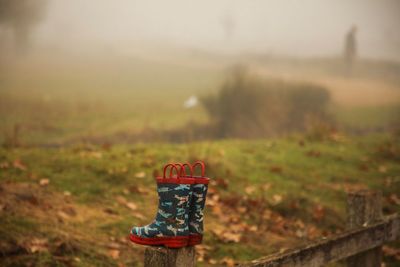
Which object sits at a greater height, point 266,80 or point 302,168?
point 266,80

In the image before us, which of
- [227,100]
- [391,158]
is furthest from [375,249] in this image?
[227,100]

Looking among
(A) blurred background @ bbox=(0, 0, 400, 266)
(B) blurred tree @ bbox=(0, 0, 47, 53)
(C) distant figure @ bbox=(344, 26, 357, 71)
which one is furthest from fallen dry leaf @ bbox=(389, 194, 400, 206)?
(C) distant figure @ bbox=(344, 26, 357, 71)

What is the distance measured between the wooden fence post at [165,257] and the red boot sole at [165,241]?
0.02 m

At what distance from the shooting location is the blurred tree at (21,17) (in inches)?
551

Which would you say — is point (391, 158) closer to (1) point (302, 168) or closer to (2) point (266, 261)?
(1) point (302, 168)

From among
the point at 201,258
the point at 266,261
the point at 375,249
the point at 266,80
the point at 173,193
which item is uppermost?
the point at 266,80

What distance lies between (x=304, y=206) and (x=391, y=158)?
462cm

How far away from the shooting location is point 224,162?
26.5 ft

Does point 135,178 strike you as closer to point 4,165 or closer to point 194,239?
point 4,165

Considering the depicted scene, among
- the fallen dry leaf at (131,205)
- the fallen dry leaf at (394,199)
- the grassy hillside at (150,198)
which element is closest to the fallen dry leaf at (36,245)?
the grassy hillside at (150,198)

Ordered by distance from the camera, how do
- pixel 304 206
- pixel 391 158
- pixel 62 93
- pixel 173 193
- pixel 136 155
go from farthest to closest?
pixel 62 93 < pixel 391 158 < pixel 136 155 < pixel 304 206 < pixel 173 193

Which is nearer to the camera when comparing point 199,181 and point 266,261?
point 199,181

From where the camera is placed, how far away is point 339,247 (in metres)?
3.03

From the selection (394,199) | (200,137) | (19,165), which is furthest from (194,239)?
(200,137)
